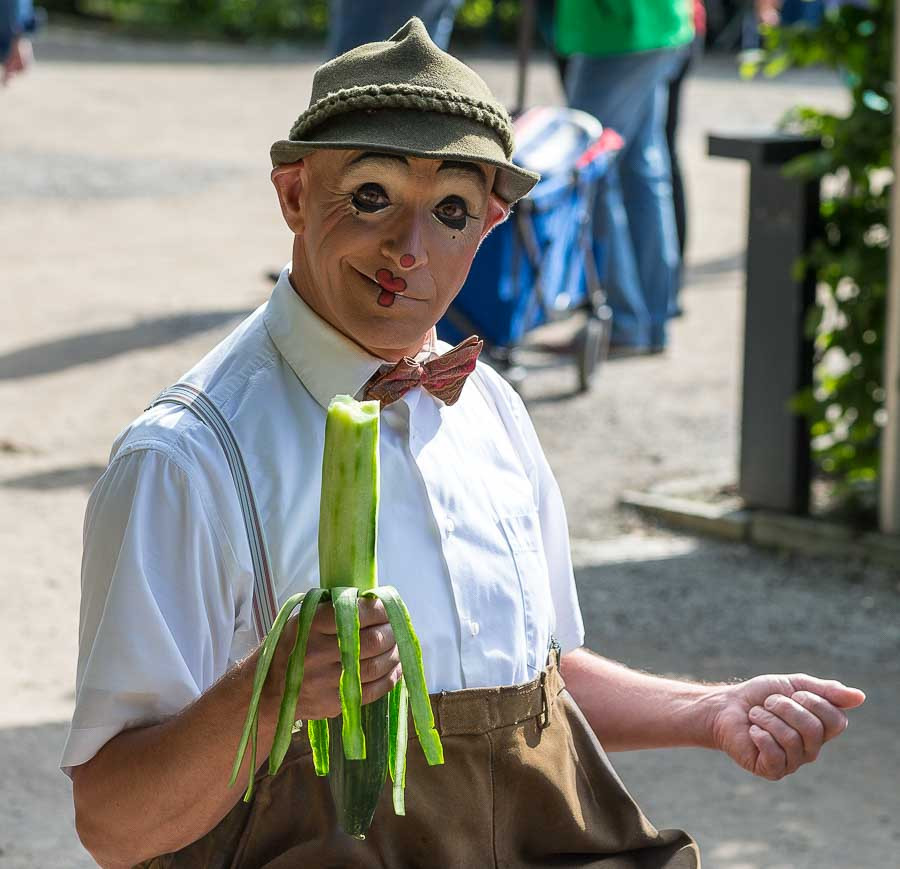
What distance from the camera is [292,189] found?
2240 mm

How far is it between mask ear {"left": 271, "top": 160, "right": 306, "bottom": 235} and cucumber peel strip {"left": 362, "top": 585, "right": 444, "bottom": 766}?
1.98ft

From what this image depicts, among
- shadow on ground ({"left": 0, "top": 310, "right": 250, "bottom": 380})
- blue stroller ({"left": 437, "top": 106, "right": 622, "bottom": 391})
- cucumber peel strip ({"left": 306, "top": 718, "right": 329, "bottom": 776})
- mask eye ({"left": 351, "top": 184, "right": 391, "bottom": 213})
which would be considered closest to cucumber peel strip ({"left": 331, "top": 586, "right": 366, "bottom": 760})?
cucumber peel strip ({"left": 306, "top": 718, "right": 329, "bottom": 776})

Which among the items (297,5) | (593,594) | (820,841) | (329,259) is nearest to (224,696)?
(329,259)

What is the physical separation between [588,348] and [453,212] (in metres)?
4.81

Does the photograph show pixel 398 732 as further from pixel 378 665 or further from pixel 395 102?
pixel 395 102

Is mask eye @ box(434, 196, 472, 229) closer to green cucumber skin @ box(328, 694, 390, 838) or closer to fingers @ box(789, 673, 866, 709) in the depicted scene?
green cucumber skin @ box(328, 694, 390, 838)

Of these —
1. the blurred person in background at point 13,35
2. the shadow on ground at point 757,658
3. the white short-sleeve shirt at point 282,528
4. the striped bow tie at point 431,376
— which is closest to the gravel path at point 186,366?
the shadow on ground at point 757,658

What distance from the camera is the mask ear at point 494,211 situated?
7.54ft

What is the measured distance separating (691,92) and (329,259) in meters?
13.3

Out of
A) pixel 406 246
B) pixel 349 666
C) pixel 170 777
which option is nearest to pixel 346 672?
pixel 349 666

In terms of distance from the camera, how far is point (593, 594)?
518 centimetres

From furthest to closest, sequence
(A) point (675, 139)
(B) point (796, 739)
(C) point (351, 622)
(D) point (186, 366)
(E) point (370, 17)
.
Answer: (A) point (675, 139)
(D) point (186, 366)
(E) point (370, 17)
(B) point (796, 739)
(C) point (351, 622)

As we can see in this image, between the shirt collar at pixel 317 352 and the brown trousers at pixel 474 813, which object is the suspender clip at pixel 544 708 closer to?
the brown trousers at pixel 474 813

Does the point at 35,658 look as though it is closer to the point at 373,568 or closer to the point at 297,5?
the point at 373,568
